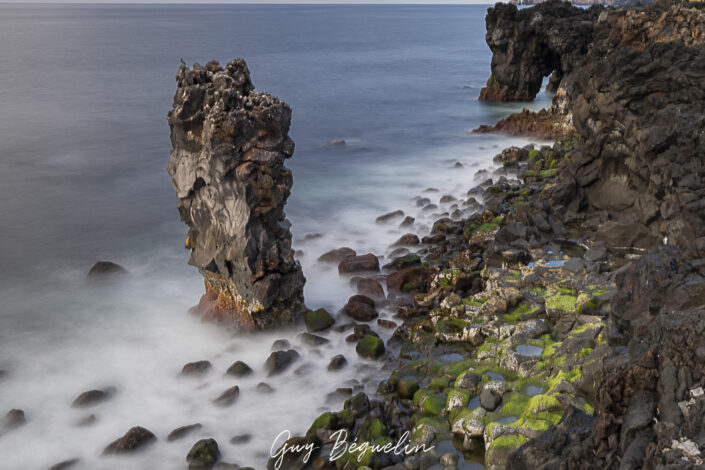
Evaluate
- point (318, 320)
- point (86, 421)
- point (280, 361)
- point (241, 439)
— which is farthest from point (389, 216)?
point (86, 421)

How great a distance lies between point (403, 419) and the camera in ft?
→ 34.9

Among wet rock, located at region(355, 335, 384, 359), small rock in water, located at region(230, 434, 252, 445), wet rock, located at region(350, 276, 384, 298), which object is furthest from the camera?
wet rock, located at region(350, 276, 384, 298)

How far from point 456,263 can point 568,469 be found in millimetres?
10440

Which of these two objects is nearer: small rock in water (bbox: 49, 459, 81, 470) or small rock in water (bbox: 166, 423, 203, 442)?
small rock in water (bbox: 49, 459, 81, 470)

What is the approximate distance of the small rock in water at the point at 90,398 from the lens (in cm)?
1187

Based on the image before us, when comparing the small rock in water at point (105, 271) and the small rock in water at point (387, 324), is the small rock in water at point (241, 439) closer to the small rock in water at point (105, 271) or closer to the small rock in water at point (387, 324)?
the small rock in water at point (387, 324)

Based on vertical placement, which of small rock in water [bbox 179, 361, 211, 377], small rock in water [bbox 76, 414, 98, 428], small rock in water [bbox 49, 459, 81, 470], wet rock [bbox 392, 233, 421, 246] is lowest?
small rock in water [bbox 49, 459, 81, 470]

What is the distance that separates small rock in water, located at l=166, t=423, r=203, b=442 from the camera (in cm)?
1080

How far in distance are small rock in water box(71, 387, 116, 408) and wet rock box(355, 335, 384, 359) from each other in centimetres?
527

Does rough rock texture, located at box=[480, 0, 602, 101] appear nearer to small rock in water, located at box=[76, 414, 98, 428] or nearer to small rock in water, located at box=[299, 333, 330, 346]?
small rock in water, located at box=[299, 333, 330, 346]

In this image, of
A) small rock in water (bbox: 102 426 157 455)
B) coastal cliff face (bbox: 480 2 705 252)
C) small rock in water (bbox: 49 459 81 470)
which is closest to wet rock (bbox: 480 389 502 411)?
coastal cliff face (bbox: 480 2 705 252)

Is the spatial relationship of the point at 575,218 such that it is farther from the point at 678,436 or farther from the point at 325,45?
the point at 325,45

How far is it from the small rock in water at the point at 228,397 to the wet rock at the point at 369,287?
201 inches

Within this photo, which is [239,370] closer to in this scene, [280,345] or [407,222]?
[280,345]
